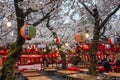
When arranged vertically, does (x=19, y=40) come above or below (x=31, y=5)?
below

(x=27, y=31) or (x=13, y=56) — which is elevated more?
(x=27, y=31)

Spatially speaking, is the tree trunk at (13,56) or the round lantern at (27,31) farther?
the tree trunk at (13,56)

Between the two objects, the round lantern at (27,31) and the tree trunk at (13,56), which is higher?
the round lantern at (27,31)

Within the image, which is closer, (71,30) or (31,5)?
(31,5)

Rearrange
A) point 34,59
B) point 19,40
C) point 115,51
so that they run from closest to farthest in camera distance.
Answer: point 19,40 → point 115,51 → point 34,59

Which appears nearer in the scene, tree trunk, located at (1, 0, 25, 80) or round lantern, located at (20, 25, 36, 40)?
round lantern, located at (20, 25, 36, 40)

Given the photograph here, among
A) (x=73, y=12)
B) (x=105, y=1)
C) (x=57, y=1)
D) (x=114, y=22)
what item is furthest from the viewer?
(x=114, y=22)

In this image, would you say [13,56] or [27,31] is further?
[13,56]

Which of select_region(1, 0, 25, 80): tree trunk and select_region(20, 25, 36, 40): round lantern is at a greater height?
select_region(20, 25, 36, 40): round lantern

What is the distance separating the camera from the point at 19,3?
455 inches

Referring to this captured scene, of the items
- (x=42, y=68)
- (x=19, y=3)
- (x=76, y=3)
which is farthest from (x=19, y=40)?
(x=42, y=68)

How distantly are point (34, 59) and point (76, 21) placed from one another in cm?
586

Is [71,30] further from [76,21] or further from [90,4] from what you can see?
[90,4]

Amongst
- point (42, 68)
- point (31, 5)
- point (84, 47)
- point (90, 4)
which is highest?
point (90, 4)
